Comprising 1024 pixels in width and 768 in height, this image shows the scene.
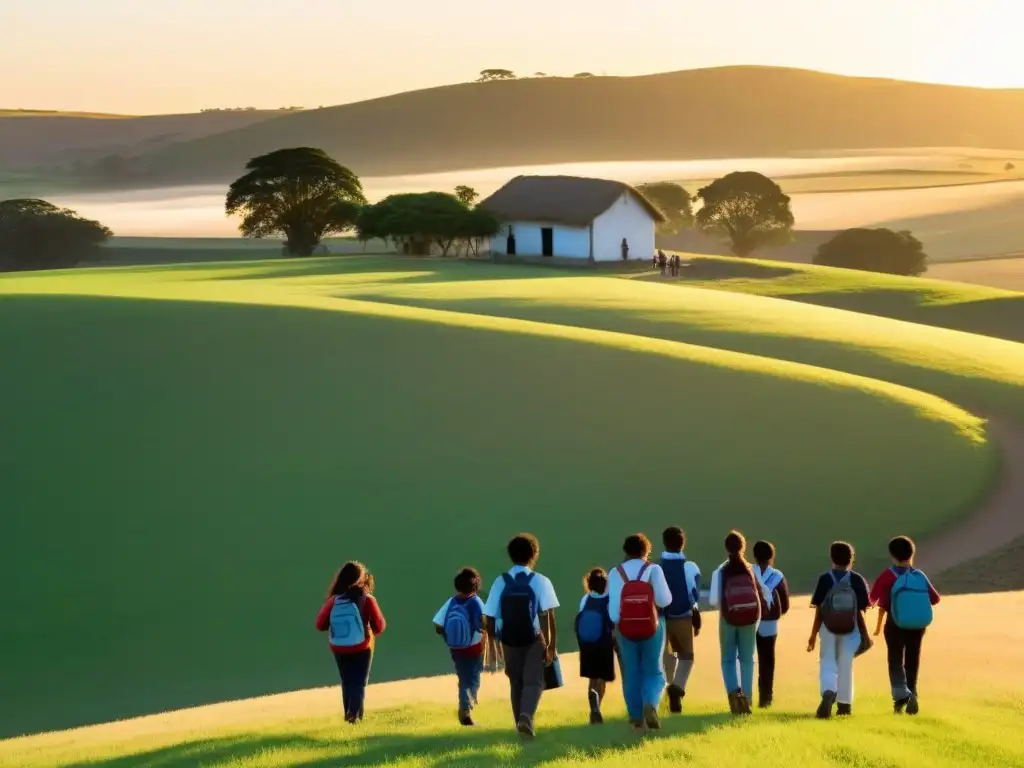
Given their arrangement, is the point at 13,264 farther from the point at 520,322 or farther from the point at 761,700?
the point at 761,700

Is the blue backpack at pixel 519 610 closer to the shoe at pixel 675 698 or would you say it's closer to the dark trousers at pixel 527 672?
the dark trousers at pixel 527 672

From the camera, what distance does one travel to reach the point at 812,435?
31703mm

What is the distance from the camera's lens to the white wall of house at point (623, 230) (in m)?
75.0

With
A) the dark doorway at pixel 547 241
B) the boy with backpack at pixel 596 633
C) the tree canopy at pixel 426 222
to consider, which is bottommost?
the boy with backpack at pixel 596 633

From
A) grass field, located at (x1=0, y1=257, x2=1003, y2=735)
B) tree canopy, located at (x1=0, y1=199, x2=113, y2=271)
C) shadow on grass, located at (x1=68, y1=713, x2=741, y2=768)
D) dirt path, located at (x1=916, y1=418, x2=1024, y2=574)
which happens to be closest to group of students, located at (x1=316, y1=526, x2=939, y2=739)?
shadow on grass, located at (x1=68, y1=713, x2=741, y2=768)

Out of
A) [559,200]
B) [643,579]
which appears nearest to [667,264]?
[559,200]

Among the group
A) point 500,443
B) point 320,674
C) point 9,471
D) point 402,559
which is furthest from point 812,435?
point 9,471

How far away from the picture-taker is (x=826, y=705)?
12312mm

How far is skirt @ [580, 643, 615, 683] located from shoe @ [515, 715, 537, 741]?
0.62m

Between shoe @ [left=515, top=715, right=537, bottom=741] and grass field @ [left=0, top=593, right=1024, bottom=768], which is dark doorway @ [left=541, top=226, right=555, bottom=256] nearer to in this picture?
grass field @ [left=0, top=593, right=1024, bottom=768]

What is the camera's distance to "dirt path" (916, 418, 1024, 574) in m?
26.5

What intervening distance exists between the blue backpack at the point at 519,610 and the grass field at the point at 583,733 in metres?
0.89

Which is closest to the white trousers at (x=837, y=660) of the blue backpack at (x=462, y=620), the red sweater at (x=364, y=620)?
the blue backpack at (x=462, y=620)

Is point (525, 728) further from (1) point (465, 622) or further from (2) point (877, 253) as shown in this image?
(2) point (877, 253)
